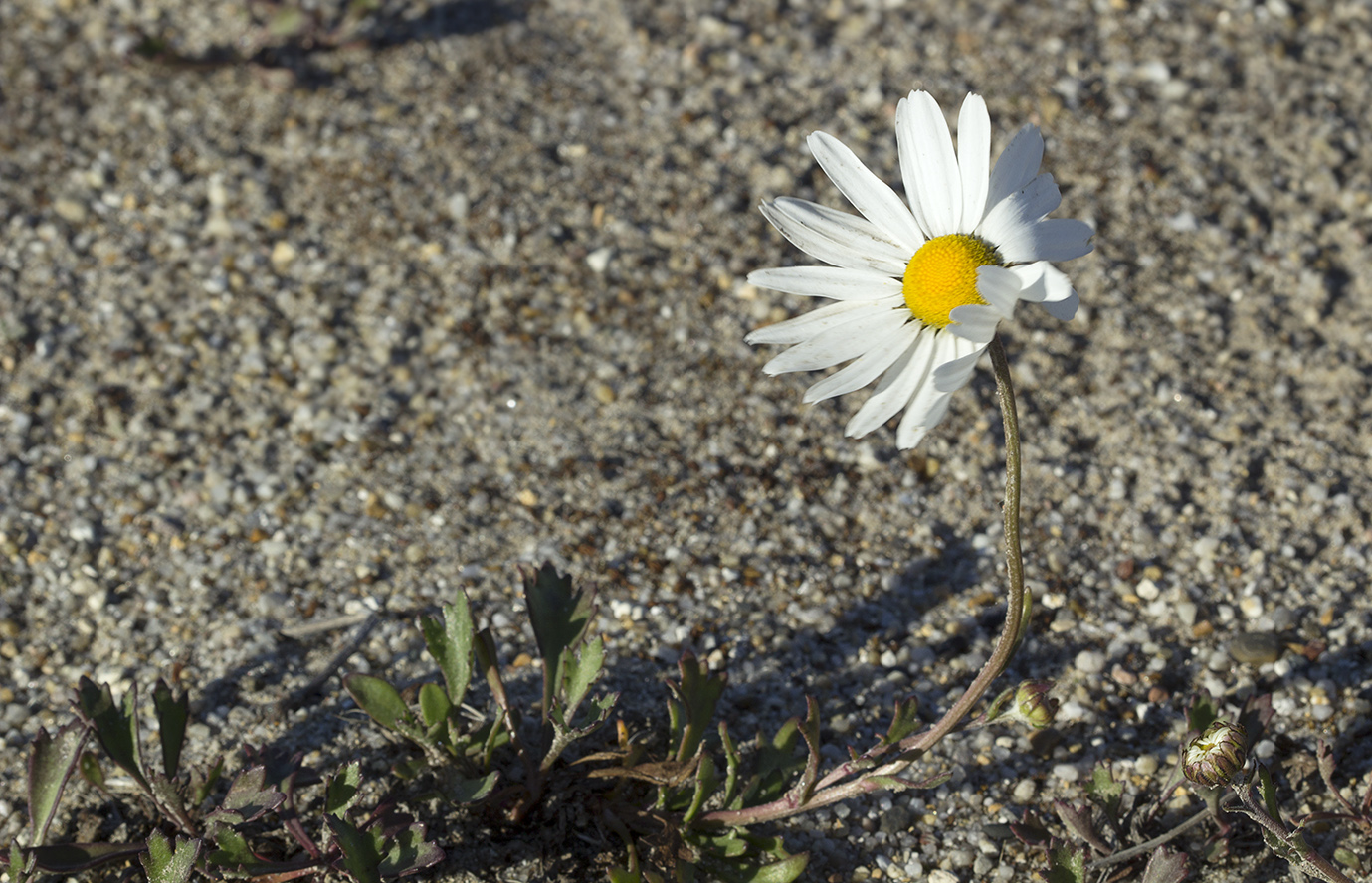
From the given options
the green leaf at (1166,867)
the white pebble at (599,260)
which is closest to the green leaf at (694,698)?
the green leaf at (1166,867)

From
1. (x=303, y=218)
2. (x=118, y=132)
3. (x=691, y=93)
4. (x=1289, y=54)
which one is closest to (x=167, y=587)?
(x=303, y=218)

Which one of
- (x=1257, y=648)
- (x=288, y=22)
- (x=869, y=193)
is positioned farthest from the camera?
(x=288, y=22)

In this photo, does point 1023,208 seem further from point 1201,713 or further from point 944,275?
point 1201,713

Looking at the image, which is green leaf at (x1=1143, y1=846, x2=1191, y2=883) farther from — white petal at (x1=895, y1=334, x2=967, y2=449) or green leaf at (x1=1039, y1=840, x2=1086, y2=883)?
white petal at (x1=895, y1=334, x2=967, y2=449)

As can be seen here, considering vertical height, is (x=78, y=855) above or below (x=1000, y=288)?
below

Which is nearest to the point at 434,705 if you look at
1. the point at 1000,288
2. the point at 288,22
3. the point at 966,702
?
the point at 966,702

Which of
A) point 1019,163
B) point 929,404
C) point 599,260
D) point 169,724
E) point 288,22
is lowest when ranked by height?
point 169,724

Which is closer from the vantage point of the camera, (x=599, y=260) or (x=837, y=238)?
(x=837, y=238)
